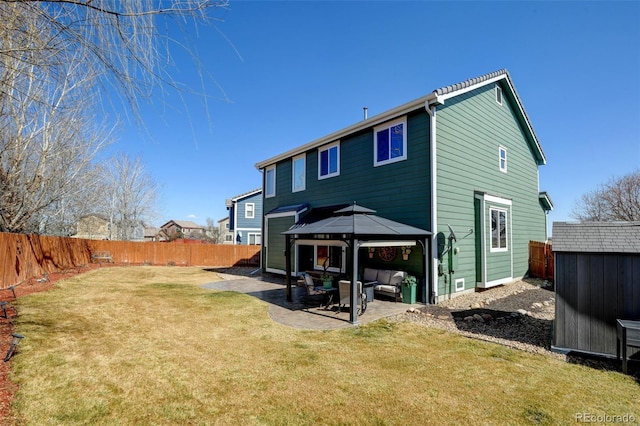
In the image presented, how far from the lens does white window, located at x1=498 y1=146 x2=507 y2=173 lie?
12461 mm

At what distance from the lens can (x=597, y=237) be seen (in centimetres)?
546

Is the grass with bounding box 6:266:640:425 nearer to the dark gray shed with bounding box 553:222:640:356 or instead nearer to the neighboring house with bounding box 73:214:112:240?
the dark gray shed with bounding box 553:222:640:356

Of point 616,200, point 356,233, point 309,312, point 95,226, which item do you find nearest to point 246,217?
point 95,226

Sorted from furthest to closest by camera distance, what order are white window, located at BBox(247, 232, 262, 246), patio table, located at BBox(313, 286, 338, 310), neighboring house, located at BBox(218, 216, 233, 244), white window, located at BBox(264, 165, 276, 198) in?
neighboring house, located at BBox(218, 216, 233, 244), white window, located at BBox(247, 232, 262, 246), white window, located at BBox(264, 165, 276, 198), patio table, located at BBox(313, 286, 338, 310)

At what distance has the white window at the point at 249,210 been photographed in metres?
29.0

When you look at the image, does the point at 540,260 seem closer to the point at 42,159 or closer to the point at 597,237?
the point at 597,237

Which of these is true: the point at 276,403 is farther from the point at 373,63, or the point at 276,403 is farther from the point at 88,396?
the point at 373,63

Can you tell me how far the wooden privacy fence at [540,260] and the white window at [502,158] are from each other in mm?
4108

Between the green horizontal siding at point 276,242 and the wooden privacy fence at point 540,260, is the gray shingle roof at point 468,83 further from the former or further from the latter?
the green horizontal siding at point 276,242

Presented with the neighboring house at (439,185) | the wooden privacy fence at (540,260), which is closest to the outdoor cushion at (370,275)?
the neighboring house at (439,185)

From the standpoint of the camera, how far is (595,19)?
8.73 m

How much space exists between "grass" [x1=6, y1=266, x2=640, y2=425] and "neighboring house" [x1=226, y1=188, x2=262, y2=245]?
21464mm

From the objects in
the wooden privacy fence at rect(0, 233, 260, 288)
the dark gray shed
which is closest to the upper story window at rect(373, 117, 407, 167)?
the dark gray shed

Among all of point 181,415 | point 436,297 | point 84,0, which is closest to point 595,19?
point 436,297
